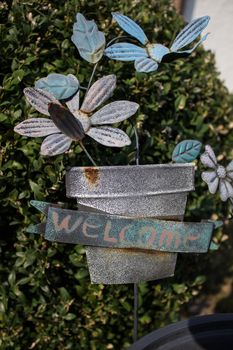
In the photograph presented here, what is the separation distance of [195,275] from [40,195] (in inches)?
41.1

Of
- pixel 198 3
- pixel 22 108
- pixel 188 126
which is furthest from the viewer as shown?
pixel 198 3

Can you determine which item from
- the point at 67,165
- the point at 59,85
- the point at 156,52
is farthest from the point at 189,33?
the point at 67,165

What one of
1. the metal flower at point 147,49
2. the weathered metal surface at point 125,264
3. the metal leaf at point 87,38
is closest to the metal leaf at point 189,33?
the metal flower at point 147,49

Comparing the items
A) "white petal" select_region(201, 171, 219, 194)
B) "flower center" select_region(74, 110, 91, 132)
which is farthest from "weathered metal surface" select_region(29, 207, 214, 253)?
"flower center" select_region(74, 110, 91, 132)

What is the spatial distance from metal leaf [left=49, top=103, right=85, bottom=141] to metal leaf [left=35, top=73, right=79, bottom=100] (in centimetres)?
8

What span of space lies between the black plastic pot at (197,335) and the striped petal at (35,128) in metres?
0.63

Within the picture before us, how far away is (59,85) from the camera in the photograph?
1.67 metres

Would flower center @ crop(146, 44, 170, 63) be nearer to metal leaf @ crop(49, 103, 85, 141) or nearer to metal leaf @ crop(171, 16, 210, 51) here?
metal leaf @ crop(171, 16, 210, 51)

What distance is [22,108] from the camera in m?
2.04

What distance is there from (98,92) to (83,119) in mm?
86

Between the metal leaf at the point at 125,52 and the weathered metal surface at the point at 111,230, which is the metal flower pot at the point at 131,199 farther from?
the metal leaf at the point at 125,52

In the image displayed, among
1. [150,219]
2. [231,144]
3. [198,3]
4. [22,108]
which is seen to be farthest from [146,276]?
[198,3]

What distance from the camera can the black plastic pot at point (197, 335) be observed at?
1.68 meters

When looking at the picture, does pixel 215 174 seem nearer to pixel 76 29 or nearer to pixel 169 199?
pixel 169 199
